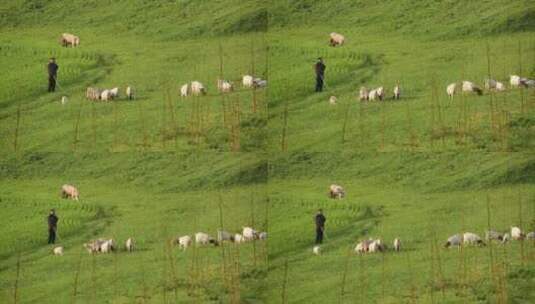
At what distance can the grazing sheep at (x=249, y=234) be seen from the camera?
696cm

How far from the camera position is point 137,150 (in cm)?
700

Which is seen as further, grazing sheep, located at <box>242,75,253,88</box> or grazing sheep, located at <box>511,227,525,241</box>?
grazing sheep, located at <box>242,75,253,88</box>

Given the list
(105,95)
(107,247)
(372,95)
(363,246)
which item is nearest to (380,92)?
(372,95)

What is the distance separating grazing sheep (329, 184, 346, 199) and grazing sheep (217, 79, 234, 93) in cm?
70

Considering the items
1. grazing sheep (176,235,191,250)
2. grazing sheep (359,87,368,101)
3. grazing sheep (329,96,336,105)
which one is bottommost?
grazing sheep (176,235,191,250)

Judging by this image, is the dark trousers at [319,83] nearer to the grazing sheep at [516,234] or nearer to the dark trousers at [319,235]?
the dark trousers at [319,235]

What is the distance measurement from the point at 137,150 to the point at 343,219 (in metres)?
1.07

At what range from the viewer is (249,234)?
696 cm

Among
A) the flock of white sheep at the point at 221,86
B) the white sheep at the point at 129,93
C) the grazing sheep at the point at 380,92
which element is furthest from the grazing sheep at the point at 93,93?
the grazing sheep at the point at 380,92

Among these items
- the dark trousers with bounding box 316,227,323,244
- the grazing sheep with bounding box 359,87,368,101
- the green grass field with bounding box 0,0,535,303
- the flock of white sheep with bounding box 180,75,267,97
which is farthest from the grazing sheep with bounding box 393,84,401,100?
the dark trousers with bounding box 316,227,323,244

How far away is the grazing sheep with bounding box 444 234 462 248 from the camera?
6.89m

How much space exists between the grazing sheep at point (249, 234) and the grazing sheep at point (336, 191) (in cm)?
42

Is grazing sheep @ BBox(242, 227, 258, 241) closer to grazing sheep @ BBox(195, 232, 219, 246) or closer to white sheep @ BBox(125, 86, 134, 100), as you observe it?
grazing sheep @ BBox(195, 232, 219, 246)

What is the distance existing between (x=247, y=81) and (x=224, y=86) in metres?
0.12
